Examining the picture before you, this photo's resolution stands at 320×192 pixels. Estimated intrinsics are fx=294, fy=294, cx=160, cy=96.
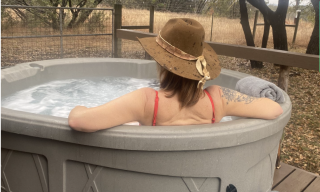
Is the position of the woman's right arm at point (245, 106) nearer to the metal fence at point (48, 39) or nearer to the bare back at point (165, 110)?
the bare back at point (165, 110)

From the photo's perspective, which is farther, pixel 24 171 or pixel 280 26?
pixel 280 26

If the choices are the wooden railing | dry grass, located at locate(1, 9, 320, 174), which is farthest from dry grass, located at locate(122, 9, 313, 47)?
the wooden railing

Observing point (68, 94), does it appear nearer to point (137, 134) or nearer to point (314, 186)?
point (137, 134)

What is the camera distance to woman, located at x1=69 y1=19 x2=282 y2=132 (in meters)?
1.04

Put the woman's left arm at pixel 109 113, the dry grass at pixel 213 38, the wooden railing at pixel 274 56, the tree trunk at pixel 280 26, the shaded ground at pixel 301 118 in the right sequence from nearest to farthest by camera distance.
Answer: the woman's left arm at pixel 109 113 → the wooden railing at pixel 274 56 → the shaded ground at pixel 301 118 → the dry grass at pixel 213 38 → the tree trunk at pixel 280 26

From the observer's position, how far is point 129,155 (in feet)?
3.66

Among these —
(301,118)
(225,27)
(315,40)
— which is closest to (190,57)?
(301,118)

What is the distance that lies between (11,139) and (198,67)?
0.80 metres

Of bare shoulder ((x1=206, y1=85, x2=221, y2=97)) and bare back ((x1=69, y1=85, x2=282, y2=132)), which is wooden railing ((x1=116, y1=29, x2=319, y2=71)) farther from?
bare shoulder ((x1=206, y1=85, x2=221, y2=97))

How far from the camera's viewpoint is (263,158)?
1379 mm

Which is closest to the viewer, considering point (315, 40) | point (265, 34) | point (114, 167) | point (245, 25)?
point (114, 167)

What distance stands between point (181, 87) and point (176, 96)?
0.05m

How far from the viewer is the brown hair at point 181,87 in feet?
3.61

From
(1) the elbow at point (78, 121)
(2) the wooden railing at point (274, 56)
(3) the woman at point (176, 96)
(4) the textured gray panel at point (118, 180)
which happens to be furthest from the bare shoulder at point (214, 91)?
(2) the wooden railing at point (274, 56)
